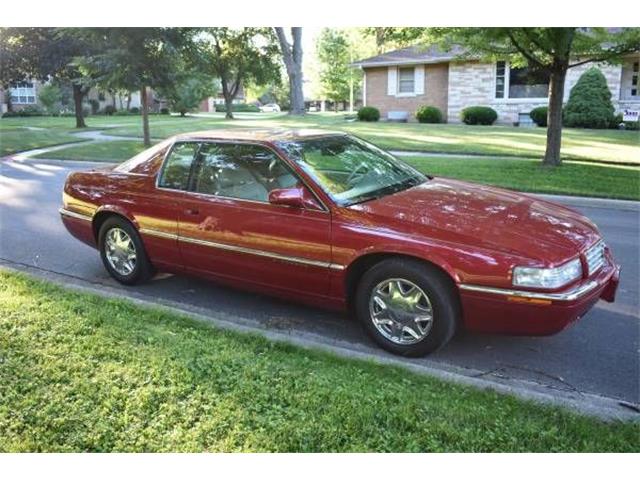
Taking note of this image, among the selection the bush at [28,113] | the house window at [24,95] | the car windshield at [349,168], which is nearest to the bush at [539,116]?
the car windshield at [349,168]

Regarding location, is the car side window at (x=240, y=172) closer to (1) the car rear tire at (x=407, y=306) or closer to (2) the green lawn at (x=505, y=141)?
(1) the car rear tire at (x=407, y=306)

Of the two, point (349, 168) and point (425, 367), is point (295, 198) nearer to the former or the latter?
point (349, 168)

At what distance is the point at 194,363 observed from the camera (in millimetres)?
3859

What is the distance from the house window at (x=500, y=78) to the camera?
27.3 meters

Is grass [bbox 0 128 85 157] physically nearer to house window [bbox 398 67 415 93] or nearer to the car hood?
house window [bbox 398 67 415 93]

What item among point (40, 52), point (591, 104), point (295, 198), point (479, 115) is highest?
point (40, 52)

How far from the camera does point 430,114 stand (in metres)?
28.2

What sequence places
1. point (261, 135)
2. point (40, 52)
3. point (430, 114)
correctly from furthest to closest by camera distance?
point (40, 52)
point (430, 114)
point (261, 135)

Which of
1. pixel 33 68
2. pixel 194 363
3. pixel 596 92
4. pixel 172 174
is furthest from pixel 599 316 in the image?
pixel 33 68

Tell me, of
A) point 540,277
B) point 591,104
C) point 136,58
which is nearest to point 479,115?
point 591,104

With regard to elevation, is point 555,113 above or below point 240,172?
above

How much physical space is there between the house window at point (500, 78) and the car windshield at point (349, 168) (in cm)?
2369

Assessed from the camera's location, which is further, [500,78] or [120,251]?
[500,78]

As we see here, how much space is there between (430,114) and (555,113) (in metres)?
15.5
